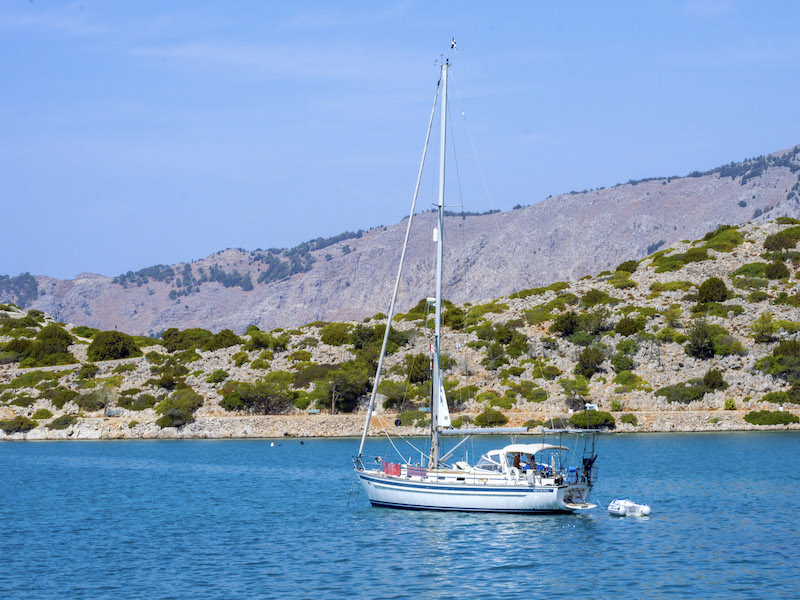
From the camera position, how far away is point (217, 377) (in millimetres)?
92625

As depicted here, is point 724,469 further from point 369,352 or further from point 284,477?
point 369,352

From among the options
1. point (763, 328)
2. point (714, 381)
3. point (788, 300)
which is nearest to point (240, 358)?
point (714, 381)

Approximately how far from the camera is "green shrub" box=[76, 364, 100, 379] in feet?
325

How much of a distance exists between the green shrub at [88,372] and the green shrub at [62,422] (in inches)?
517

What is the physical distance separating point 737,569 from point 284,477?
1160 inches

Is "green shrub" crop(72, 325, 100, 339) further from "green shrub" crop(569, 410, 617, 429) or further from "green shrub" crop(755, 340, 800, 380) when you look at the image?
"green shrub" crop(755, 340, 800, 380)

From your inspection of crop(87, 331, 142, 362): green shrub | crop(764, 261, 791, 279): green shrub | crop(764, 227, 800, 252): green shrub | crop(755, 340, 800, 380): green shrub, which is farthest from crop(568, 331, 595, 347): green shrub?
crop(87, 331, 142, 362): green shrub

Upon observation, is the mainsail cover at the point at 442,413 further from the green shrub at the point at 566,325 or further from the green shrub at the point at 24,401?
the green shrub at the point at 24,401

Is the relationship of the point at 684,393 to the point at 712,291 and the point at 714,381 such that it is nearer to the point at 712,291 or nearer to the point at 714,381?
the point at 714,381

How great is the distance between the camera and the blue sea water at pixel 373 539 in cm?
2550

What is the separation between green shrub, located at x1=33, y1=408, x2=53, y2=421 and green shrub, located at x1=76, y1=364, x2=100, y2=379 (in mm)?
10220

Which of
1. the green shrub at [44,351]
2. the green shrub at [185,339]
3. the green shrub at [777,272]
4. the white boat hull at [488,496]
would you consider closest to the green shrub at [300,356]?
the green shrub at [185,339]

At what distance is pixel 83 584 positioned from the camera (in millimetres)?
26297

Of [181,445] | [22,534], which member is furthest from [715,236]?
[22,534]
